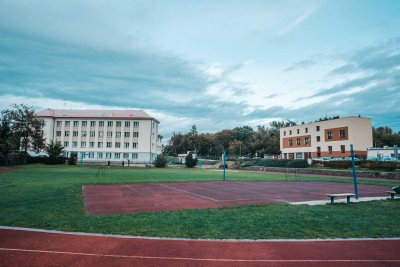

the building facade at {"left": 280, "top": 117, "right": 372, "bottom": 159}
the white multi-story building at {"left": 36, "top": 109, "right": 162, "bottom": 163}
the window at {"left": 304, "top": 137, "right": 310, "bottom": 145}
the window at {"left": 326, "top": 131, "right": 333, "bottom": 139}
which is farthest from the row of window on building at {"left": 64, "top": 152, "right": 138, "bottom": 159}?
the window at {"left": 326, "top": 131, "right": 333, "bottom": 139}

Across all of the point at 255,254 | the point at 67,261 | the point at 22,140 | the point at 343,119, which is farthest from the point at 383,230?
the point at 22,140

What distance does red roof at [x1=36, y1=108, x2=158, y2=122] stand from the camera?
7138cm

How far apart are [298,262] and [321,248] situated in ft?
3.92

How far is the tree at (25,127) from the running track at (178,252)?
177 ft

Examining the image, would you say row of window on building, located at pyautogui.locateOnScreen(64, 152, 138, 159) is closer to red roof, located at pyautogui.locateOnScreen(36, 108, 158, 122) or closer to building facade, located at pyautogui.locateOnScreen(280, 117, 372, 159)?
red roof, located at pyautogui.locateOnScreen(36, 108, 158, 122)

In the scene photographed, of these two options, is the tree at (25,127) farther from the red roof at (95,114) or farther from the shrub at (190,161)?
the shrub at (190,161)

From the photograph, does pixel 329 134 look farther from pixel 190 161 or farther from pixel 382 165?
pixel 190 161

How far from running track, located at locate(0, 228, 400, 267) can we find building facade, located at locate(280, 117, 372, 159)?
174 feet

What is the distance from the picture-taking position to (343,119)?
55.3m

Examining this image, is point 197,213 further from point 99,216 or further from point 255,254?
point 255,254

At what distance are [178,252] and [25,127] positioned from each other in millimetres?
58407

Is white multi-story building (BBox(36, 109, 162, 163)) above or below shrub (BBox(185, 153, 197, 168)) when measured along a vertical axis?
above

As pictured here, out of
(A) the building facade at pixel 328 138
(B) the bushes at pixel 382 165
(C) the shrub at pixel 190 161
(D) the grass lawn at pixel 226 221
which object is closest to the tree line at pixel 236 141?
→ (A) the building facade at pixel 328 138

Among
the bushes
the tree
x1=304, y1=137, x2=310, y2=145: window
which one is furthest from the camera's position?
x1=304, y1=137, x2=310, y2=145: window
